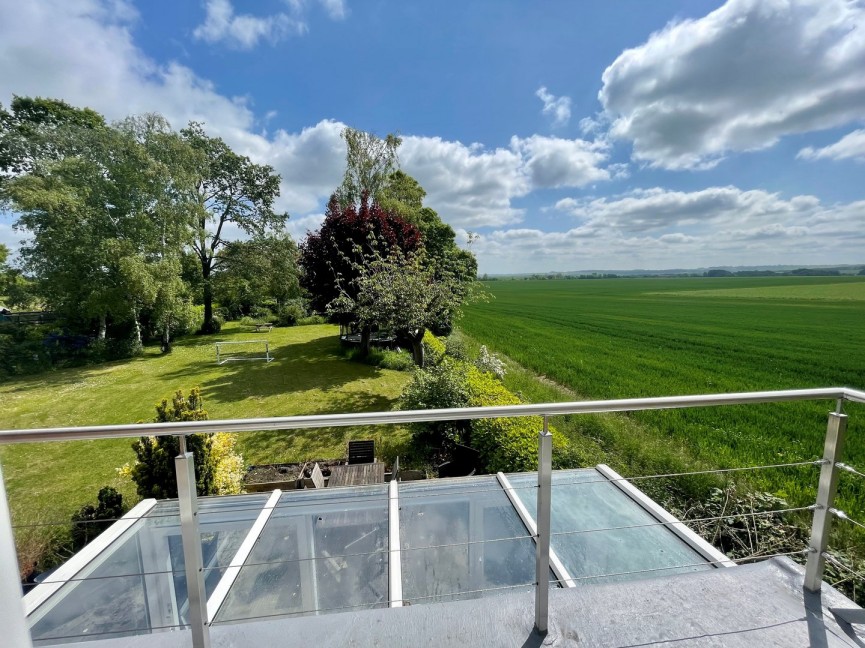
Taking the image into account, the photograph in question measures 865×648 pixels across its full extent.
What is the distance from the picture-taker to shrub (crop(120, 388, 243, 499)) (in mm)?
3947

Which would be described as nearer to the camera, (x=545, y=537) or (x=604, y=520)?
(x=545, y=537)

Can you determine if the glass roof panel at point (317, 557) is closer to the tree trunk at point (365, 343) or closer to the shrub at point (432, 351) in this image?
the shrub at point (432, 351)

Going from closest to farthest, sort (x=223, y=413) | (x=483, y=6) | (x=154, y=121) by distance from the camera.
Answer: (x=483, y=6)
(x=223, y=413)
(x=154, y=121)

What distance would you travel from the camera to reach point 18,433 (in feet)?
3.49

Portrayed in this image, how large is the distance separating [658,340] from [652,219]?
17905mm

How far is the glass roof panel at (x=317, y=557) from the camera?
188 cm

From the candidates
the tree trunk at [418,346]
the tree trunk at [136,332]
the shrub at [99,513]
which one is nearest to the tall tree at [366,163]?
the tree trunk at [418,346]

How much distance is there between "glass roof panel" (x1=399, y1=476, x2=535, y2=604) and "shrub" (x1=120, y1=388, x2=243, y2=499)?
8.47 ft

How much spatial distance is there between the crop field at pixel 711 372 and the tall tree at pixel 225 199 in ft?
42.0

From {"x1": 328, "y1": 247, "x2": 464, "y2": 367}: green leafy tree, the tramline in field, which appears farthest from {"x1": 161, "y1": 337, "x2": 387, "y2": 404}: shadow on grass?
Answer: {"x1": 328, "y1": 247, "x2": 464, "y2": 367}: green leafy tree

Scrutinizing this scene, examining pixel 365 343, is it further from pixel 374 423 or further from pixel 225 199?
pixel 225 199

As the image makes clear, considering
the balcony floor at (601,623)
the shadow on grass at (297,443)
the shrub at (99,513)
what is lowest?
the shadow on grass at (297,443)

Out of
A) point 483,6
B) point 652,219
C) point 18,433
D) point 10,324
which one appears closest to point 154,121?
point 10,324

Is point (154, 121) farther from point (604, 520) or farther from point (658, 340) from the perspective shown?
point (658, 340)
